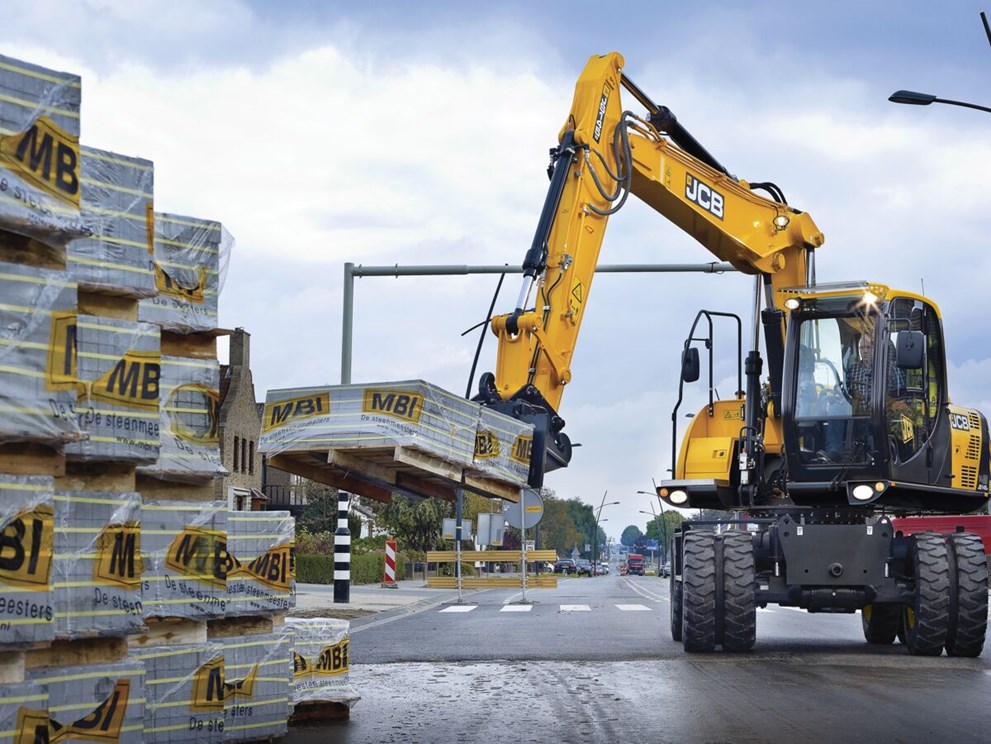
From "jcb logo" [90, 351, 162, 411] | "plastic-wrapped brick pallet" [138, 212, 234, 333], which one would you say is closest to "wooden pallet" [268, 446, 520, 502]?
"plastic-wrapped brick pallet" [138, 212, 234, 333]

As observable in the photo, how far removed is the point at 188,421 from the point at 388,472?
244 cm

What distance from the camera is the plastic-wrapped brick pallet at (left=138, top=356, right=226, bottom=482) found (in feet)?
26.5

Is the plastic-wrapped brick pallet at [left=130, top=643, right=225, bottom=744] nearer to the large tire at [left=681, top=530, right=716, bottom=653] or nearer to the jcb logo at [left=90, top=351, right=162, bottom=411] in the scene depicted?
the jcb logo at [left=90, top=351, right=162, bottom=411]

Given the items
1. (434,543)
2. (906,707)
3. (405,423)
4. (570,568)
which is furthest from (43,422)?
(570,568)

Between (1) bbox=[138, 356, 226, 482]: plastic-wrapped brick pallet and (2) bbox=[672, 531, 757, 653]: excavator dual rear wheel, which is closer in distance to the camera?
(1) bbox=[138, 356, 226, 482]: plastic-wrapped brick pallet

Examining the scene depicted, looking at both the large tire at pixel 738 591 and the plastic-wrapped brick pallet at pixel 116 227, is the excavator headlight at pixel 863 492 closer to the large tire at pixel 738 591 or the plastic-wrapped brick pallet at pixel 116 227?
the large tire at pixel 738 591

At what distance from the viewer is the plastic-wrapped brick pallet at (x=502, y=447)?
10.3 metres

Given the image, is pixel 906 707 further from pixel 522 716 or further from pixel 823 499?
pixel 823 499

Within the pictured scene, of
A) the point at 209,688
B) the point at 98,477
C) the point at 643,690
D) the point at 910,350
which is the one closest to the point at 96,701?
the point at 98,477

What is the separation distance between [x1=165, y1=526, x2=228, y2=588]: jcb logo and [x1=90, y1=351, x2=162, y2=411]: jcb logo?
1026 mm

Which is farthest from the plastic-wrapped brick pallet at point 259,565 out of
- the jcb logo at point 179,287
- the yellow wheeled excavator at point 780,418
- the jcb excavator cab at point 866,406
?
the jcb excavator cab at point 866,406

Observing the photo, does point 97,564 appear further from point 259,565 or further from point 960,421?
point 960,421

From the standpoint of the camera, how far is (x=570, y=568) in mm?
104875

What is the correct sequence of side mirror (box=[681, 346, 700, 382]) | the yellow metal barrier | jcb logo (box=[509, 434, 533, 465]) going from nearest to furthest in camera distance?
jcb logo (box=[509, 434, 533, 465]) < side mirror (box=[681, 346, 700, 382]) < the yellow metal barrier
